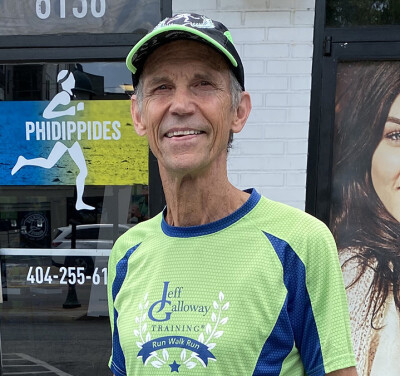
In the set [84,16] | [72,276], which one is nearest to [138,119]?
[84,16]

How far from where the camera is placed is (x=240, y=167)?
9.62ft

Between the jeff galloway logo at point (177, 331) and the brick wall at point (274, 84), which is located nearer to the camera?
the jeff galloway logo at point (177, 331)

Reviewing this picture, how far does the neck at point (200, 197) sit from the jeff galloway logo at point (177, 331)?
195 millimetres

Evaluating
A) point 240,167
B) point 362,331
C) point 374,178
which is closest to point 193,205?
point 240,167

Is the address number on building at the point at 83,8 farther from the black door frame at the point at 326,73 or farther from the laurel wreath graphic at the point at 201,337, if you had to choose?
the laurel wreath graphic at the point at 201,337

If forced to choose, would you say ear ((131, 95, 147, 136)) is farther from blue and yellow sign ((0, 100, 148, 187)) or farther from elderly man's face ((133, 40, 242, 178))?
blue and yellow sign ((0, 100, 148, 187))

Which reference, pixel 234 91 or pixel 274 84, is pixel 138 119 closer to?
pixel 234 91

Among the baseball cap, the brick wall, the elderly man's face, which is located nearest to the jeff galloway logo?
the elderly man's face

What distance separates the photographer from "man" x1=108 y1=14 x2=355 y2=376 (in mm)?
1089

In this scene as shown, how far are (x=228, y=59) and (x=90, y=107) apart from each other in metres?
2.16

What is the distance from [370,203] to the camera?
2969 millimetres

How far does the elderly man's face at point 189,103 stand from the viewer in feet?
3.74

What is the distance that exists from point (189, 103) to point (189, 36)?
0.16 meters

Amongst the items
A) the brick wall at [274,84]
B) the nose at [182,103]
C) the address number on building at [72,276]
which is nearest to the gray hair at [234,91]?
the nose at [182,103]
